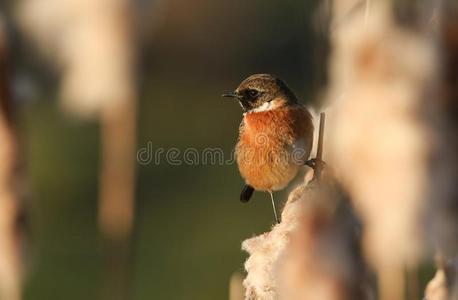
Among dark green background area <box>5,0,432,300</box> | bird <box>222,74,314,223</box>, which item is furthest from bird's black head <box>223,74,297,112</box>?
dark green background area <box>5,0,432,300</box>

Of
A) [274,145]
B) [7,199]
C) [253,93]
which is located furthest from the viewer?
[253,93]

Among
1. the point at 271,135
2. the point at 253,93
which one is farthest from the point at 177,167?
the point at 271,135

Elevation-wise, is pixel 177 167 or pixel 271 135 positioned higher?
pixel 177 167

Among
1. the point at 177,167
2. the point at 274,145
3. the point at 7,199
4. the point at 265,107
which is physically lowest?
the point at 7,199

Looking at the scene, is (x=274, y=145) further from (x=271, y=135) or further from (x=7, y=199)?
(x=7, y=199)

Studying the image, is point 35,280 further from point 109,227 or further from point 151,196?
point 109,227

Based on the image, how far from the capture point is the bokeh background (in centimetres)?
587

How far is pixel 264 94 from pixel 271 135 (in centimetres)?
14

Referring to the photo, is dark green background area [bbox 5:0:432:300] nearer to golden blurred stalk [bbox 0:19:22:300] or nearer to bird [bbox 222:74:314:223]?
bird [bbox 222:74:314:223]

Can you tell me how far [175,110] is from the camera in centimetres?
844

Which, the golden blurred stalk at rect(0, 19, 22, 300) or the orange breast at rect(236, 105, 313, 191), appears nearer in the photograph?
the golden blurred stalk at rect(0, 19, 22, 300)

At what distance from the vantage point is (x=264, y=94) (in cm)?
270

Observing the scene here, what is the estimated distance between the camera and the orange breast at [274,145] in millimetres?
2502

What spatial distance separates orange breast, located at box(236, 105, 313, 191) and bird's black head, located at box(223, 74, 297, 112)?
3cm
